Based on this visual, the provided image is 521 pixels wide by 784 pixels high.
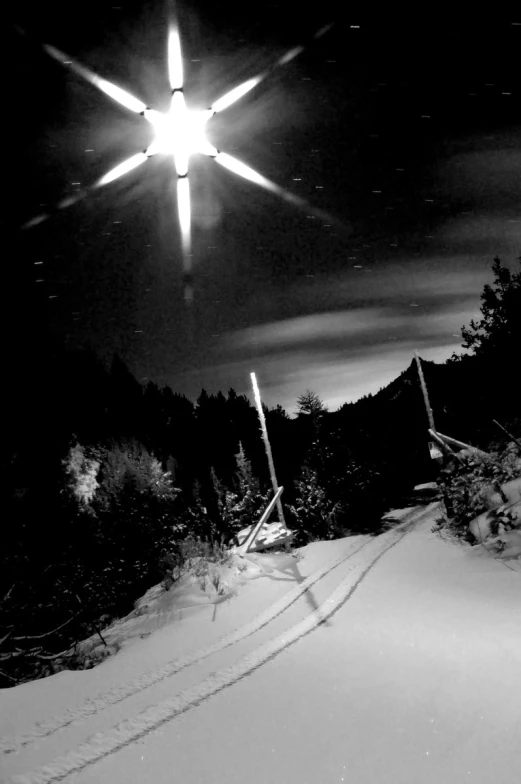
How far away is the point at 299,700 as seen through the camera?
5559mm

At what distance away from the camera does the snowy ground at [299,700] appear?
421 cm

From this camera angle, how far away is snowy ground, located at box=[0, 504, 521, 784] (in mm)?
4215

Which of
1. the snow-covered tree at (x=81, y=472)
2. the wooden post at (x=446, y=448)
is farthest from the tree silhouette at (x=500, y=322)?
the snow-covered tree at (x=81, y=472)

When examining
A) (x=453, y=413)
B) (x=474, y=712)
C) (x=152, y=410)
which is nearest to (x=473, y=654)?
(x=474, y=712)

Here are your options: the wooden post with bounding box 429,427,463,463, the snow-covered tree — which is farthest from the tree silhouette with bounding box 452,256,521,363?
the snow-covered tree

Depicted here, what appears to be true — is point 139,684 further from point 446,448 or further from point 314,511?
point 314,511

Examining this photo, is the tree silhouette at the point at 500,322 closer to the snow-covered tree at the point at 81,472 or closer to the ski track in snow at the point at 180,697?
the ski track in snow at the point at 180,697

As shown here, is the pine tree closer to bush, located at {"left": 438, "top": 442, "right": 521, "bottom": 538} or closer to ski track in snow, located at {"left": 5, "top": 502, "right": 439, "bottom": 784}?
bush, located at {"left": 438, "top": 442, "right": 521, "bottom": 538}

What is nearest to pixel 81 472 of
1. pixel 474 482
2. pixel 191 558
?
pixel 191 558

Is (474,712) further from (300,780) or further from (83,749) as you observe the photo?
(83,749)

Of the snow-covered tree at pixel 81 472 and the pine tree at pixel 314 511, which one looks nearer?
the pine tree at pixel 314 511

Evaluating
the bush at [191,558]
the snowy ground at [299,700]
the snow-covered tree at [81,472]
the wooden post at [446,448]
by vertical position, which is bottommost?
the snowy ground at [299,700]

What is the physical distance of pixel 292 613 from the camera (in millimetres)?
9680

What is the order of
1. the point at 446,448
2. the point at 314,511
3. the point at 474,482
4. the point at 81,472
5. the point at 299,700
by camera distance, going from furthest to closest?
the point at 81,472
the point at 314,511
the point at 446,448
the point at 474,482
the point at 299,700
